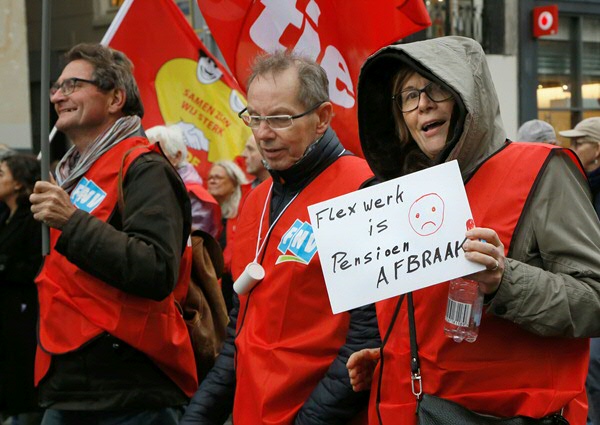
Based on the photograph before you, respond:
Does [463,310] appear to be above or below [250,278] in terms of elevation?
above

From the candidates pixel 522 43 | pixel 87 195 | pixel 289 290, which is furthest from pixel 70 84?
pixel 522 43

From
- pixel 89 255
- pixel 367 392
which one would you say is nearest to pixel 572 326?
pixel 367 392

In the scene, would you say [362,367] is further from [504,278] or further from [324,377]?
[504,278]

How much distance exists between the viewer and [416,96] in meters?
2.64

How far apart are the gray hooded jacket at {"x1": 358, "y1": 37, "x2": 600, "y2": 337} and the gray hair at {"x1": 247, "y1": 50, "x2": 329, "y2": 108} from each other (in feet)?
1.82

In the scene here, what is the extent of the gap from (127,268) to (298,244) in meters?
0.64

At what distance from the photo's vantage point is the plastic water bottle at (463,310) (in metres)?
2.29

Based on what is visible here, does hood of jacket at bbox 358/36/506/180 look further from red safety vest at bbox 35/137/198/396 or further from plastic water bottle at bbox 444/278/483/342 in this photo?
red safety vest at bbox 35/137/198/396

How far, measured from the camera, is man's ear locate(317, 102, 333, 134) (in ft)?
10.5

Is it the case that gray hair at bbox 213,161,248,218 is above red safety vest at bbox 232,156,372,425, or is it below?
below

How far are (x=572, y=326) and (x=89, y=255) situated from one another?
1.66 metres

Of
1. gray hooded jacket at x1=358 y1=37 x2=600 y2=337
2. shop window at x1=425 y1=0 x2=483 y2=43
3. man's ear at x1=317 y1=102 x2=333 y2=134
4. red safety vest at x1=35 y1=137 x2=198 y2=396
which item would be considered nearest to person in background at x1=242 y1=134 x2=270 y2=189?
red safety vest at x1=35 y1=137 x2=198 y2=396

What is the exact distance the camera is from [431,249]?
2320 millimetres

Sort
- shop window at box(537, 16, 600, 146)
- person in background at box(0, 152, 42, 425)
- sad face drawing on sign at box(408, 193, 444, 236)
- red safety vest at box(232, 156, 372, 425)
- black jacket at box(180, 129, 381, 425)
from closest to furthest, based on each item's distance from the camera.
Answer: sad face drawing on sign at box(408, 193, 444, 236), black jacket at box(180, 129, 381, 425), red safety vest at box(232, 156, 372, 425), person in background at box(0, 152, 42, 425), shop window at box(537, 16, 600, 146)
